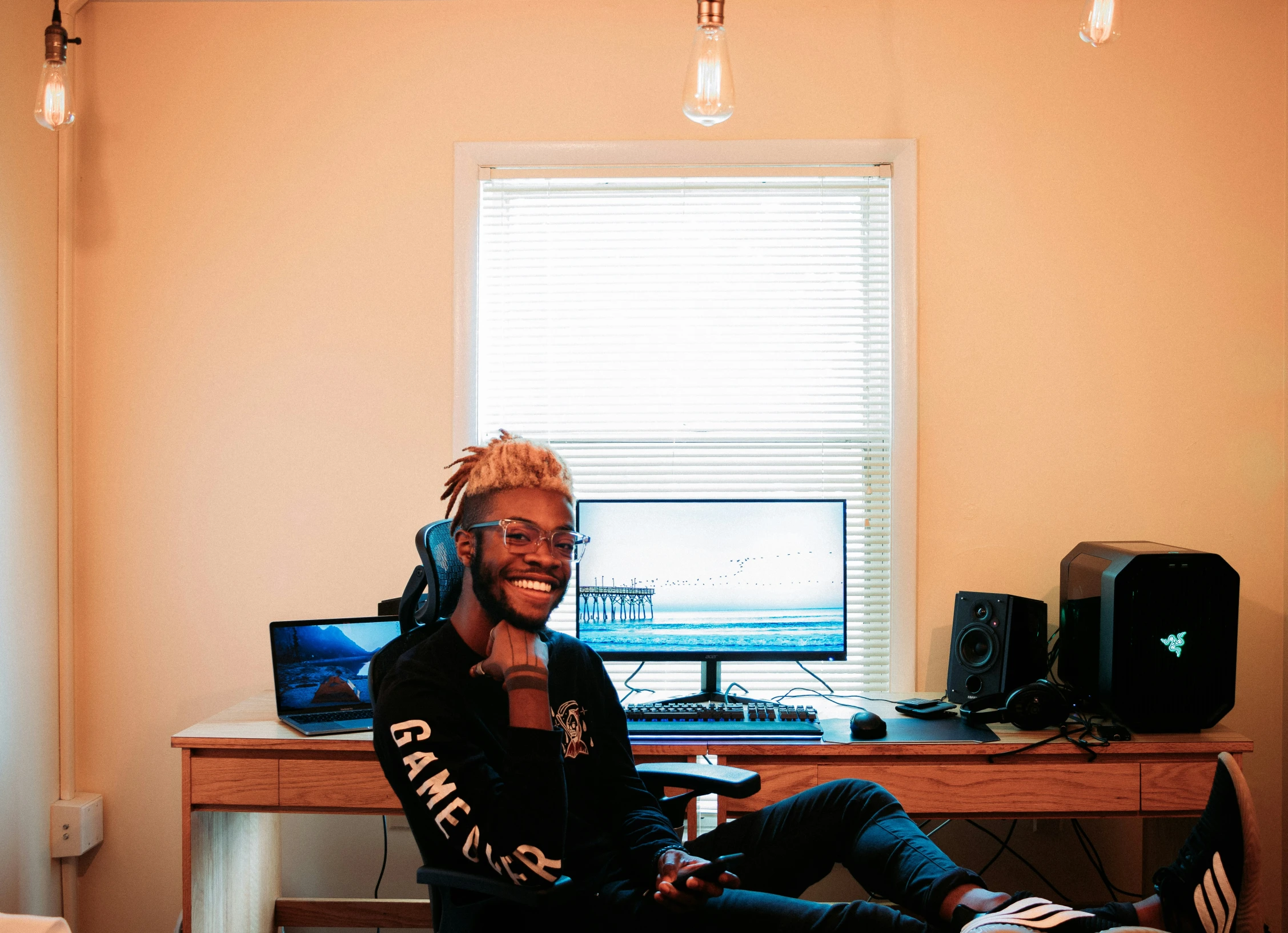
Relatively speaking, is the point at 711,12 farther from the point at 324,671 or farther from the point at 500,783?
the point at 324,671

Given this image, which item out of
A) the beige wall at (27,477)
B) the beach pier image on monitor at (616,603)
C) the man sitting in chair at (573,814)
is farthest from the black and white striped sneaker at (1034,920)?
the beige wall at (27,477)

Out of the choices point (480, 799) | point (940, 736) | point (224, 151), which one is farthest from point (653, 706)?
point (224, 151)

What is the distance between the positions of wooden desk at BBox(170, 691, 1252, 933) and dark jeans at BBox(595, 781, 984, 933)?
15.8 inches

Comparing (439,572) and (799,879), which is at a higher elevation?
(439,572)

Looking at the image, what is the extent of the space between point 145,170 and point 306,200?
0.47 m

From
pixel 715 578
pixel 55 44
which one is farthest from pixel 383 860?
pixel 55 44

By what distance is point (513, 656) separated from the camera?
4.76 feet

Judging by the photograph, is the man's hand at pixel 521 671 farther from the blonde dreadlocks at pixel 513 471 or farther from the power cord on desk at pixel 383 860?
the power cord on desk at pixel 383 860

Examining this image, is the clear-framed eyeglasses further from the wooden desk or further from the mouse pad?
the mouse pad

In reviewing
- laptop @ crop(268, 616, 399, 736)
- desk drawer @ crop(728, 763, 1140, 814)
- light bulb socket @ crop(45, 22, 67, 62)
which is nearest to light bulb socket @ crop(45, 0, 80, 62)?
light bulb socket @ crop(45, 22, 67, 62)

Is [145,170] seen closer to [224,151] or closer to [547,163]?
[224,151]

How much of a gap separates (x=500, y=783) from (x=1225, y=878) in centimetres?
112

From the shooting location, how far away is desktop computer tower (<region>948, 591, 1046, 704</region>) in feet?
7.75

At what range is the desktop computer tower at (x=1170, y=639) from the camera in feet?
7.18
